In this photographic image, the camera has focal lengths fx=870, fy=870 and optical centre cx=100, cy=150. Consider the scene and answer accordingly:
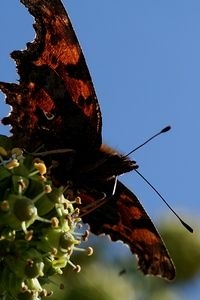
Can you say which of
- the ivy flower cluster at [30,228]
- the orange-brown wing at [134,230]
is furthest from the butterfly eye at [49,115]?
the ivy flower cluster at [30,228]

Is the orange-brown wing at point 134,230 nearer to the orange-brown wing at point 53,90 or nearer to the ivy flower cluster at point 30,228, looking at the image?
the orange-brown wing at point 53,90

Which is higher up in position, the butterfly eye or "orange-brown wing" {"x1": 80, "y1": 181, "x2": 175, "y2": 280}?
the butterfly eye

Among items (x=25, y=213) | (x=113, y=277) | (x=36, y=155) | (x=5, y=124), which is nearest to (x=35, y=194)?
(x=25, y=213)

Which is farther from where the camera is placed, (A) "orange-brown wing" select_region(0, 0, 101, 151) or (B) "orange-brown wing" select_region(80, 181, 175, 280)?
(B) "orange-brown wing" select_region(80, 181, 175, 280)

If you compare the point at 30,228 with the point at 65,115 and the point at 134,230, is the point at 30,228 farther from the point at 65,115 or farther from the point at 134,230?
the point at 134,230

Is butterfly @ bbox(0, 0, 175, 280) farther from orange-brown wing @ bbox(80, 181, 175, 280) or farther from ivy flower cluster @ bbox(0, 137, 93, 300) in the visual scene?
ivy flower cluster @ bbox(0, 137, 93, 300)

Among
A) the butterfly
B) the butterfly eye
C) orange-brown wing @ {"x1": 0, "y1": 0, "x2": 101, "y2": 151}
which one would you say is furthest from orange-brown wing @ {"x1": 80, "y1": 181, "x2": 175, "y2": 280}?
the butterfly eye

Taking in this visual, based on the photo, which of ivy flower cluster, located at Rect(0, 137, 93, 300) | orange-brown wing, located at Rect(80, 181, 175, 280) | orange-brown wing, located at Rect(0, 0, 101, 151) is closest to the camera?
ivy flower cluster, located at Rect(0, 137, 93, 300)
